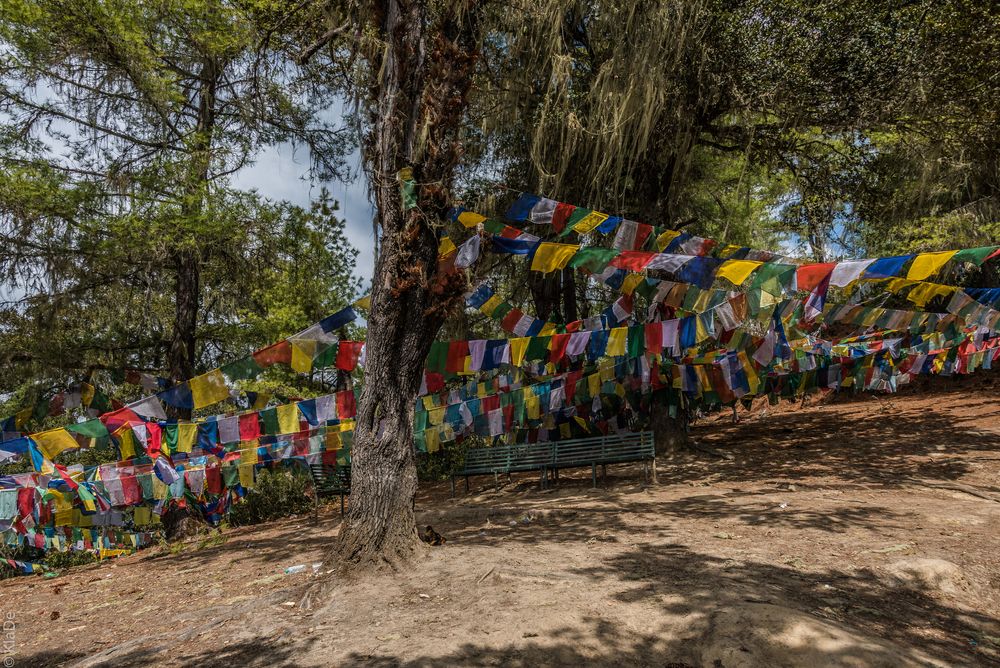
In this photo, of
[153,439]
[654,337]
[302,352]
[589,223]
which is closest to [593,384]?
[654,337]

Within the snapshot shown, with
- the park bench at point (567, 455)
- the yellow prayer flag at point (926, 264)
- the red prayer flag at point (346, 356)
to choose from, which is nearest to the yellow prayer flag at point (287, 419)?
the red prayer flag at point (346, 356)

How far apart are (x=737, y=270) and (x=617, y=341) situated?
2.56 meters

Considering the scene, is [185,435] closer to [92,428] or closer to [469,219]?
[92,428]

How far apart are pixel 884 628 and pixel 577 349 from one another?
5.97 metres

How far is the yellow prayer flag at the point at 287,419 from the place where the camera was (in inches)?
375

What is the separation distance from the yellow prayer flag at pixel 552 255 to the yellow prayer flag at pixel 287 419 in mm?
4316

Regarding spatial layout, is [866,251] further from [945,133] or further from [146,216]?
[146,216]

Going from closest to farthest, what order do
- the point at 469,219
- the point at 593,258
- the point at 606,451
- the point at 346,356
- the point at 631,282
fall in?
the point at 469,219, the point at 593,258, the point at 631,282, the point at 346,356, the point at 606,451

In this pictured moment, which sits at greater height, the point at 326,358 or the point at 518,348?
the point at 326,358

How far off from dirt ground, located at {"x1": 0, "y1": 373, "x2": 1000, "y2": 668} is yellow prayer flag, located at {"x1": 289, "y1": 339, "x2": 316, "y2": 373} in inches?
92.4

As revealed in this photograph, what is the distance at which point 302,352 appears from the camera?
859cm

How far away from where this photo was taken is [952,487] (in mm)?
8375

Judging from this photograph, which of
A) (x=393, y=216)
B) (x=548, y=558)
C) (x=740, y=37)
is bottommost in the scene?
(x=548, y=558)

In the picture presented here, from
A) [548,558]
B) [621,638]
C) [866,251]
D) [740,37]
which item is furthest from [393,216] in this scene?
[866,251]
